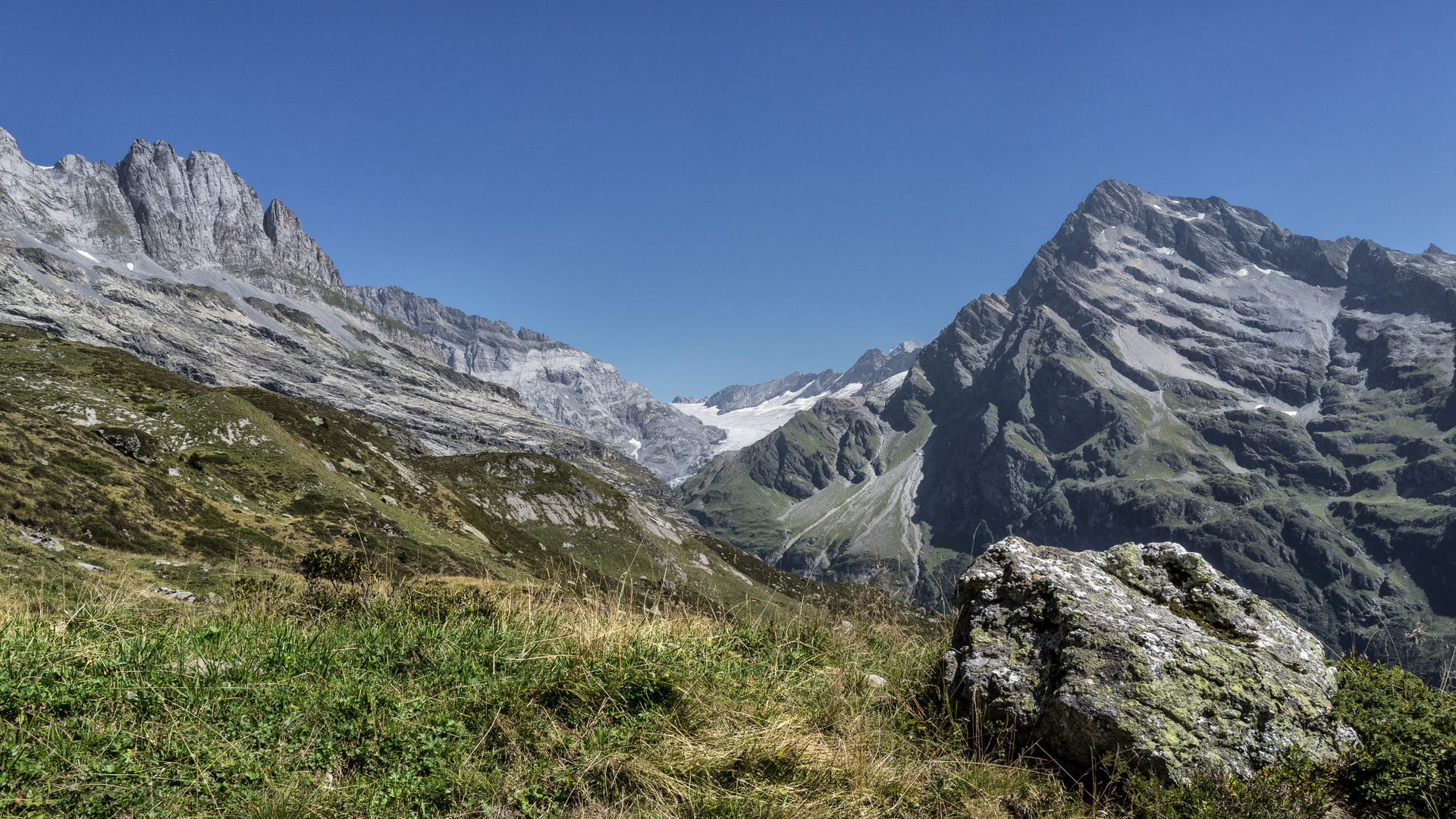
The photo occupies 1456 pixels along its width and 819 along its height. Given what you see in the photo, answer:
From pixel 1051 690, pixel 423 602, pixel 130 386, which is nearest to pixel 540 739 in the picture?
pixel 423 602

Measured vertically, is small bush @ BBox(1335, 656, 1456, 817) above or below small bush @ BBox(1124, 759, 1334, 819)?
above

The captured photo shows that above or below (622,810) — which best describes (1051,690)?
above

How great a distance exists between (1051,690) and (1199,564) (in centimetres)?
320

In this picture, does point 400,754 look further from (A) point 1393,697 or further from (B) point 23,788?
(A) point 1393,697

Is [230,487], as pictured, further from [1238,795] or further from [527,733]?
[1238,795]

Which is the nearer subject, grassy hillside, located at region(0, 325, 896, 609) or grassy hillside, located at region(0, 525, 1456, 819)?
grassy hillside, located at region(0, 525, 1456, 819)

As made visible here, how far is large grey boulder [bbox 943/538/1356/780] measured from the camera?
212 inches

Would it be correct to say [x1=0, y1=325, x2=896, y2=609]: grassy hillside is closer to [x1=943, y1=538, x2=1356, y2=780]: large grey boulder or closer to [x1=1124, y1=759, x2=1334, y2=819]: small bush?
[x1=943, y1=538, x2=1356, y2=780]: large grey boulder

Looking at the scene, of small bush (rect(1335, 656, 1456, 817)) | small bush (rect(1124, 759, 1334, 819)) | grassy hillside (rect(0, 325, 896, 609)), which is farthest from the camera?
grassy hillside (rect(0, 325, 896, 609))

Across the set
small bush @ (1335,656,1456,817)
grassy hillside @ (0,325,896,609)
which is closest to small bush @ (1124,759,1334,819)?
small bush @ (1335,656,1456,817)

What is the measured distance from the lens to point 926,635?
9.43 metres

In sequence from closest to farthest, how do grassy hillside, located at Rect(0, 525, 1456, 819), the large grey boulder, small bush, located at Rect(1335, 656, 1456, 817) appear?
grassy hillside, located at Rect(0, 525, 1456, 819) < small bush, located at Rect(1335, 656, 1456, 817) < the large grey boulder

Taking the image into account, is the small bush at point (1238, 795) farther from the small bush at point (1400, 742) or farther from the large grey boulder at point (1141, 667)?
the small bush at point (1400, 742)

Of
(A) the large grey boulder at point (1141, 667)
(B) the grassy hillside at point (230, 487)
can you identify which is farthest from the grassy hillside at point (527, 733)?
(B) the grassy hillside at point (230, 487)
